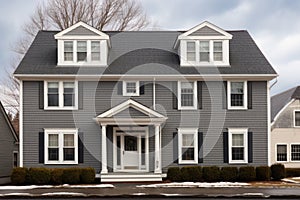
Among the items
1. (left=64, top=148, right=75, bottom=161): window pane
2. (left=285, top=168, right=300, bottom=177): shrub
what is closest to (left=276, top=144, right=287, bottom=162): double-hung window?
(left=285, top=168, right=300, bottom=177): shrub

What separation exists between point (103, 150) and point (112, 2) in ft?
72.8

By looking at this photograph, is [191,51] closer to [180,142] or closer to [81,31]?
[180,142]

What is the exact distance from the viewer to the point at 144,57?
3116 cm

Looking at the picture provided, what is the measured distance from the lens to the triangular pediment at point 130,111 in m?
27.9

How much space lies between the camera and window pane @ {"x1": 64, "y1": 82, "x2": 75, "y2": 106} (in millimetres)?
29094

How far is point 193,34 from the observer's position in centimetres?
2991

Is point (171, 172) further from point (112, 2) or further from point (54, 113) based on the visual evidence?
point (112, 2)

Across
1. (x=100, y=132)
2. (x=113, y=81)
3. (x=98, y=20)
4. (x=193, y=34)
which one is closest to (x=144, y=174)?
(x=100, y=132)

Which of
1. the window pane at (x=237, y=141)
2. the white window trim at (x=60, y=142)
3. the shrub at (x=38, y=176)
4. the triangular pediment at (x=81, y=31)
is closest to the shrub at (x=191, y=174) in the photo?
the window pane at (x=237, y=141)

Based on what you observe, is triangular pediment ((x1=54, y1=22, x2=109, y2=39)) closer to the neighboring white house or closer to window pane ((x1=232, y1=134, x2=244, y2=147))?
window pane ((x1=232, y1=134, x2=244, y2=147))

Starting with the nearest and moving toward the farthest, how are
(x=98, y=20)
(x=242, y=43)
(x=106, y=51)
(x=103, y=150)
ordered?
1. (x=103, y=150)
2. (x=106, y=51)
3. (x=242, y=43)
4. (x=98, y=20)

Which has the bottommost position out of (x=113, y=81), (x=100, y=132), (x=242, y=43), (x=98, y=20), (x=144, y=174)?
(x=144, y=174)

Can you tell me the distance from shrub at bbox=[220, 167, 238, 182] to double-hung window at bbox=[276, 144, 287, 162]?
13.2m

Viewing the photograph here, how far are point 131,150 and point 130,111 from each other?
2607 millimetres
